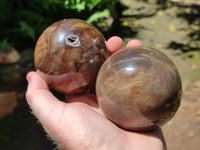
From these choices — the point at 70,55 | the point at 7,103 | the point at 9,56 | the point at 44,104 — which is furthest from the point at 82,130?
the point at 9,56

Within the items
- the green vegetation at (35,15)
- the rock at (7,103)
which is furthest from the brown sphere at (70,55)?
the green vegetation at (35,15)

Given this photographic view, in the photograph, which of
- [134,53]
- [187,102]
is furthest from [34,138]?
[187,102]

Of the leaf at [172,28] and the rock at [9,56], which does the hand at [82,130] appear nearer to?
the rock at [9,56]

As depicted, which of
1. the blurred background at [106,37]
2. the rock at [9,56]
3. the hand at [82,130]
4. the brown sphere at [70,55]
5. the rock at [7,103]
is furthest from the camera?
the rock at [9,56]

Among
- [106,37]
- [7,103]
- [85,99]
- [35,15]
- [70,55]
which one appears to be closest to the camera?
[70,55]

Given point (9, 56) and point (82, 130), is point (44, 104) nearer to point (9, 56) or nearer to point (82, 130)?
point (82, 130)

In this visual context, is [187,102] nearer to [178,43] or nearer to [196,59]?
[196,59]

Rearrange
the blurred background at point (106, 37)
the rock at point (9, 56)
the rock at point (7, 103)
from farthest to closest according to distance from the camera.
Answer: the rock at point (9, 56) → the rock at point (7, 103) → the blurred background at point (106, 37)
